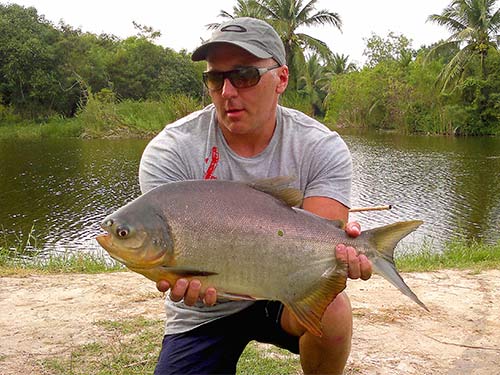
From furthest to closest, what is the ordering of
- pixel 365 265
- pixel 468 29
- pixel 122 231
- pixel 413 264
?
pixel 468 29
pixel 413 264
pixel 365 265
pixel 122 231

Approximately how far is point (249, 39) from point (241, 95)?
0.27 meters

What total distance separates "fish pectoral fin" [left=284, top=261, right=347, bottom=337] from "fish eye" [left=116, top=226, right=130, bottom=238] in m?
0.80

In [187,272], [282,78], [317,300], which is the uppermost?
[282,78]

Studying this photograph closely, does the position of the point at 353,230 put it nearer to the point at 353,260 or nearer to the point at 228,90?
the point at 353,260

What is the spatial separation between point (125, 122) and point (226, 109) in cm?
3591

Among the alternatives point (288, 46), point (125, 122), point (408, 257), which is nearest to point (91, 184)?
point (408, 257)

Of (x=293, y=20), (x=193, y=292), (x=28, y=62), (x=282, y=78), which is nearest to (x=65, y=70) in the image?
(x=28, y=62)

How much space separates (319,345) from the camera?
2775mm

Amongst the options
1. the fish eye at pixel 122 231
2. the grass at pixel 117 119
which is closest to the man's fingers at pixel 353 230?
the fish eye at pixel 122 231

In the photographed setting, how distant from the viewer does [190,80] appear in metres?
49.3

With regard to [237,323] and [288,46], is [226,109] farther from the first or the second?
[288,46]

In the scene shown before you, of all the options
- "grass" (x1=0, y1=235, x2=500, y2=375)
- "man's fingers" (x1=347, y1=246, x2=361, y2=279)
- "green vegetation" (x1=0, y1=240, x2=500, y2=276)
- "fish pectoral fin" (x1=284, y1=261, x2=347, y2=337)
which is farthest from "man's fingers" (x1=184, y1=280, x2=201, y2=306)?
"green vegetation" (x1=0, y1=240, x2=500, y2=276)

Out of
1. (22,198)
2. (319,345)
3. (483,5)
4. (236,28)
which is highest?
(483,5)

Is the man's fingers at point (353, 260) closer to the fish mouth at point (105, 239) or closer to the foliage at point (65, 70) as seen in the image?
the fish mouth at point (105, 239)
